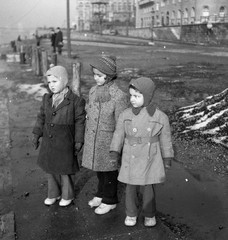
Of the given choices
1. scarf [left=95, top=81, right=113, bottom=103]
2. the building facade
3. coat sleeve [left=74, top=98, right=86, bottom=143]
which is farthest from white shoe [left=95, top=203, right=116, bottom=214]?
the building facade

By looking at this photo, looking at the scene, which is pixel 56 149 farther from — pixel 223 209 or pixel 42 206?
pixel 223 209

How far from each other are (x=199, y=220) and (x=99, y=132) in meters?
1.43

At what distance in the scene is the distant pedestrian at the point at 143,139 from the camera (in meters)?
3.18

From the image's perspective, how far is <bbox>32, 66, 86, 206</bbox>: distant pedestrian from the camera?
141 inches

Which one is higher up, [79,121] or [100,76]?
[100,76]

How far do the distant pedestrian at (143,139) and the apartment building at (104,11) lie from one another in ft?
284

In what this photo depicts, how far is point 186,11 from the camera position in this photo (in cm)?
5997

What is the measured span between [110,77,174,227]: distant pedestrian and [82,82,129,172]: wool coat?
0.20 metres

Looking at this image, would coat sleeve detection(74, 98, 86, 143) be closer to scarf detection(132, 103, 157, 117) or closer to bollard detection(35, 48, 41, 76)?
scarf detection(132, 103, 157, 117)

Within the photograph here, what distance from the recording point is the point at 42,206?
3.97 metres

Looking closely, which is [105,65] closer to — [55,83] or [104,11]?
[55,83]

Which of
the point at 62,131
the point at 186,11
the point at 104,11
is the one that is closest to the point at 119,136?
the point at 62,131

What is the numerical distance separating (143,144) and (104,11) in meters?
108

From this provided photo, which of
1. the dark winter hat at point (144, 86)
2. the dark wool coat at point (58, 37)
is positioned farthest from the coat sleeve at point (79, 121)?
the dark wool coat at point (58, 37)
